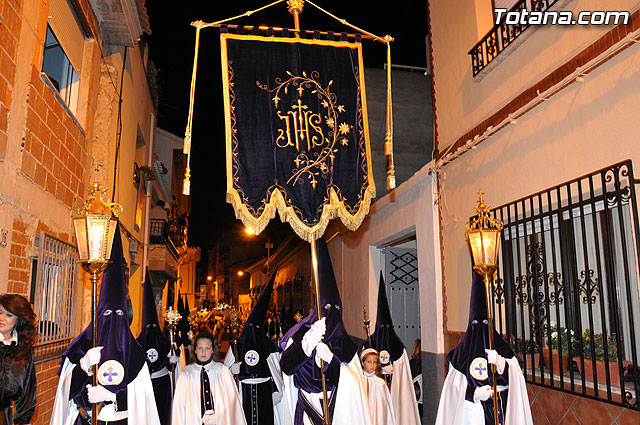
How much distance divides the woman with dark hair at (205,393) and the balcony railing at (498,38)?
5.07 m

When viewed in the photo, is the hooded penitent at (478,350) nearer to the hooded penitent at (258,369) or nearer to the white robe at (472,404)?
the white robe at (472,404)

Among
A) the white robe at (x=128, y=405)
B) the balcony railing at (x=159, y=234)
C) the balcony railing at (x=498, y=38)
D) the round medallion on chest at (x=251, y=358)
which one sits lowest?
the white robe at (x=128, y=405)

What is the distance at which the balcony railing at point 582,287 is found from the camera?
4438 mm

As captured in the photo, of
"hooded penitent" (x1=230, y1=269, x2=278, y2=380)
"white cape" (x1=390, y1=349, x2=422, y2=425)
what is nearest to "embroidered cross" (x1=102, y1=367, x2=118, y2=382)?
"hooded penitent" (x1=230, y1=269, x2=278, y2=380)

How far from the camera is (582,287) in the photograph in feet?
16.6

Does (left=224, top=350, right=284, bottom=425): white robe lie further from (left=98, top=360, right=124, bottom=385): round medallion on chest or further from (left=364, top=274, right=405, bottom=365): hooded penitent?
(left=98, top=360, right=124, bottom=385): round medallion on chest

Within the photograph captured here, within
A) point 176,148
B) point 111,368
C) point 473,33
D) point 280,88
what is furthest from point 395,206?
point 176,148

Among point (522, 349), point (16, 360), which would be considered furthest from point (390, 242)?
point (16, 360)

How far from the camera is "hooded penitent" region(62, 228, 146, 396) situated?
16.2 feet

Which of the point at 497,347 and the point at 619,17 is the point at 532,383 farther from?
the point at 619,17

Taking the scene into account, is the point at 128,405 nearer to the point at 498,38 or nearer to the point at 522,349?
the point at 522,349

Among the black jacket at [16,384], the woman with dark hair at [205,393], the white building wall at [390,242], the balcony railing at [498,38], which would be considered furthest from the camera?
the white building wall at [390,242]

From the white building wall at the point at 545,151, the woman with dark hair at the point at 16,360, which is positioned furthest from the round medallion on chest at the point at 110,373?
the white building wall at the point at 545,151

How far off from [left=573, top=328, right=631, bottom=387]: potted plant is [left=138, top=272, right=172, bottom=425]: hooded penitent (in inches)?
208
